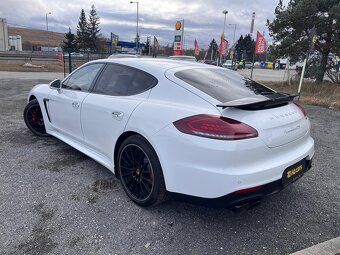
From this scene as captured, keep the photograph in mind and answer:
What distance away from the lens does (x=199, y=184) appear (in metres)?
2.31

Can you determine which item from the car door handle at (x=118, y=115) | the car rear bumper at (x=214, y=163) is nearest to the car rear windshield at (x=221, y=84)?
the car rear bumper at (x=214, y=163)

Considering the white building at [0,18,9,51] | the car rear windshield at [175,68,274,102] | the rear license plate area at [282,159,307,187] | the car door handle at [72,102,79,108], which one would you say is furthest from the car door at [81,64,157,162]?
the white building at [0,18,9,51]

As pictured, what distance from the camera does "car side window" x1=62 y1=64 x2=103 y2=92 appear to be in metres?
3.69

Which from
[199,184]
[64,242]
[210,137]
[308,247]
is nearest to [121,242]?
[64,242]

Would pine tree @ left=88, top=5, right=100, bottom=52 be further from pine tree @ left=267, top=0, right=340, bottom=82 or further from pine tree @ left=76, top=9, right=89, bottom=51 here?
pine tree @ left=267, top=0, right=340, bottom=82

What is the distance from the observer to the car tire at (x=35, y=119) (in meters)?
4.96

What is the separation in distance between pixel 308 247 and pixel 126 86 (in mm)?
2400

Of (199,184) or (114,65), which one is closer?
(199,184)

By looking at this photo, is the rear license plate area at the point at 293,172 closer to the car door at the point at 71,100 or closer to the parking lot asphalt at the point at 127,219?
the parking lot asphalt at the point at 127,219

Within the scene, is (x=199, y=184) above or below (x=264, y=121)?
below

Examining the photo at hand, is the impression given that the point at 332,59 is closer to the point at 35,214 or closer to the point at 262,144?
the point at 262,144

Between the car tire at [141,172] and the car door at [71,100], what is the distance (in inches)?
40.1

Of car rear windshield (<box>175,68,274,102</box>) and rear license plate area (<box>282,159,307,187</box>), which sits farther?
car rear windshield (<box>175,68,274,102</box>)

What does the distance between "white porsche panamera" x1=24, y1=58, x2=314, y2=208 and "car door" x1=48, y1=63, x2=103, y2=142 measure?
5cm
